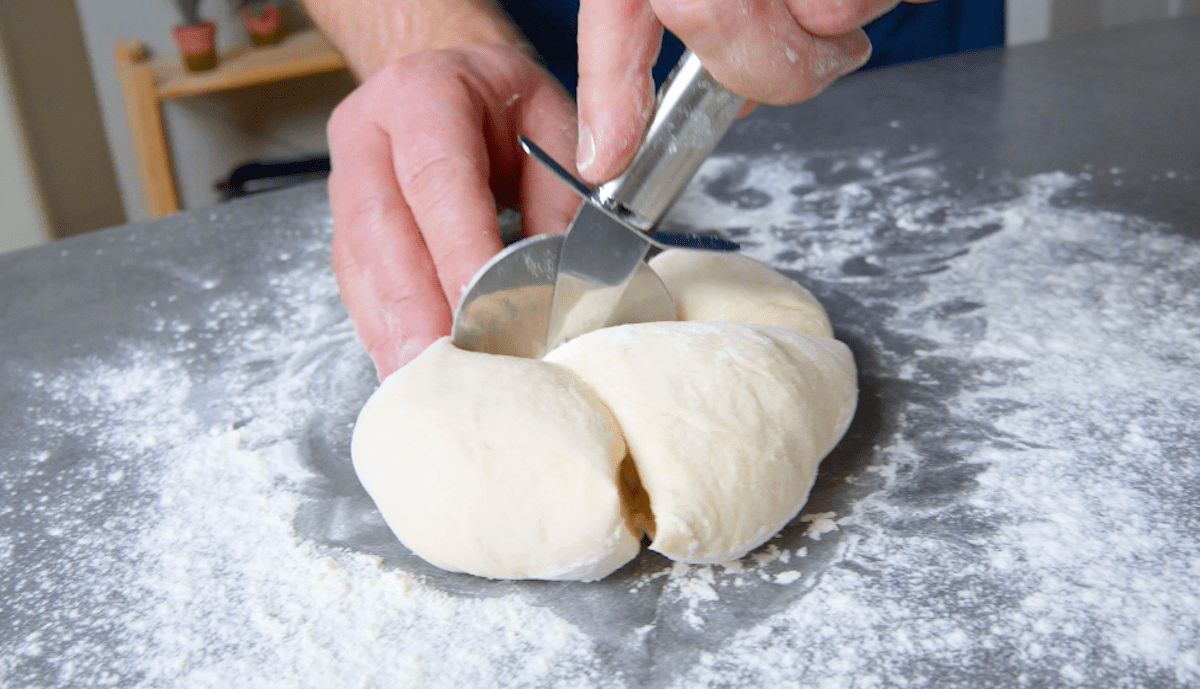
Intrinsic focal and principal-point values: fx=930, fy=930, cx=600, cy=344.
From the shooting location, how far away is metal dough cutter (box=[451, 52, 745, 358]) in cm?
89

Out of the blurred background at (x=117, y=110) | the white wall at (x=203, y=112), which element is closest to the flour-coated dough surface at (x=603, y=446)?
the blurred background at (x=117, y=110)

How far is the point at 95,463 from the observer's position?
3.67 ft

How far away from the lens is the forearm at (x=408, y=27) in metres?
1.66

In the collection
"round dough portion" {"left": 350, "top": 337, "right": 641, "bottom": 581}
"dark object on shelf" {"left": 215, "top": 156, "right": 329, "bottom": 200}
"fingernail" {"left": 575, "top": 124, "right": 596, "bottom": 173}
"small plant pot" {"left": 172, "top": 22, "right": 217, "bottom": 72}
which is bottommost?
"dark object on shelf" {"left": 215, "top": 156, "right": 329, "bottom": 200}

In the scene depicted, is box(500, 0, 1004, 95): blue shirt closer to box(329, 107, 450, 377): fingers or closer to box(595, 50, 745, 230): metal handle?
box(329, 107, 450, 377): fingers

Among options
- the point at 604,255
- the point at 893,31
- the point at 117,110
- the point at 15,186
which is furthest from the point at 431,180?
the point at 117,110

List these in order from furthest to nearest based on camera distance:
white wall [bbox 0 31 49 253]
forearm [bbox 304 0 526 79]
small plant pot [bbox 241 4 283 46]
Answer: small plant pot [bbox 241 4 283 46], white wall [bbox 0 31 49 253], forearm [bbox 304 0 526 79]

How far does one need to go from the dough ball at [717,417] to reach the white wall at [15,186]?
9.65 feet

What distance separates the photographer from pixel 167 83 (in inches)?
127

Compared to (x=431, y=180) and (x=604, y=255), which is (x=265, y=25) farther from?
(x=604, y=255)

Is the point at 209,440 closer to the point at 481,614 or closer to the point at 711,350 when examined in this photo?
the point at 481,614

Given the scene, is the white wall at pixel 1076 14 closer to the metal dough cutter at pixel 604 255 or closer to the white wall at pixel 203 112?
the metal dough cutter at pixel 604 255

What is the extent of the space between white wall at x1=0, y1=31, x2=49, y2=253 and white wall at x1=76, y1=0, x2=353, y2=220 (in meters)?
0.51

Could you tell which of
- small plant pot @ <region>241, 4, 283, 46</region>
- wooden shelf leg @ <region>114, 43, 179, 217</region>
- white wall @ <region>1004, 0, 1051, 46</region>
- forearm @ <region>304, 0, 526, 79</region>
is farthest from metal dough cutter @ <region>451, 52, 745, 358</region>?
small plant pot @ <region>241, 4, 283, 46</region>
